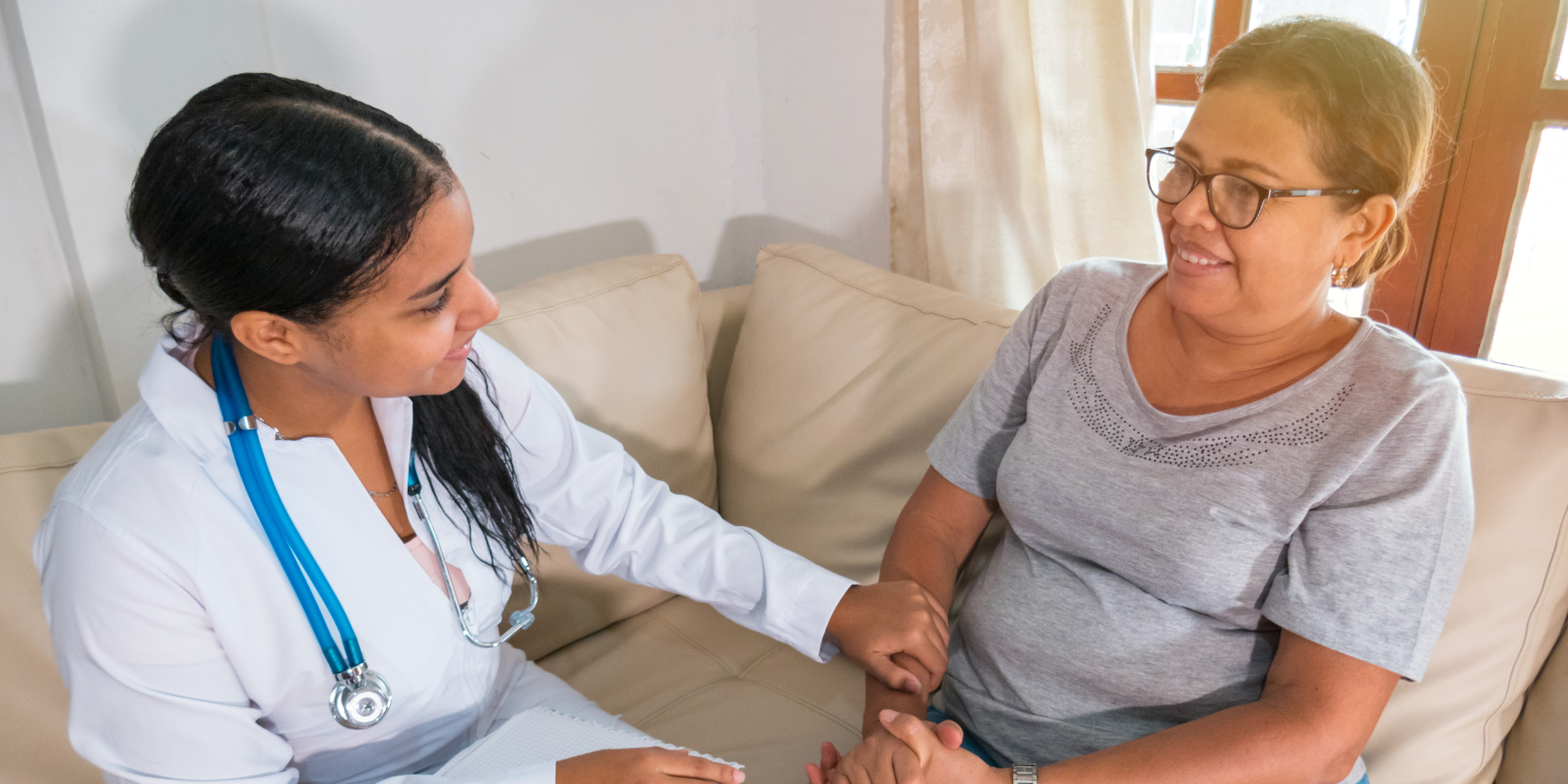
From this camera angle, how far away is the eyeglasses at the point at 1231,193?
97cm

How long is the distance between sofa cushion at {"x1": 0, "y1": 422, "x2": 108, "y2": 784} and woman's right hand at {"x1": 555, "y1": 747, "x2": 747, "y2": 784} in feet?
2.18

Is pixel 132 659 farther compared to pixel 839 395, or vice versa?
pixel 839 395

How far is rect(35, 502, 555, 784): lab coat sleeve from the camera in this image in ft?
2.82

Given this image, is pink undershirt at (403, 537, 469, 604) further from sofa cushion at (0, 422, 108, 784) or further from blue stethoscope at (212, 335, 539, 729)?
sofa cushion at (0, 422, 108, 784)

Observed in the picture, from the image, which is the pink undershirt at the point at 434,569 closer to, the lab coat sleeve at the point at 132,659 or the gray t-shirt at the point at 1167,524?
the lab coat sleeve at the point at 132,659

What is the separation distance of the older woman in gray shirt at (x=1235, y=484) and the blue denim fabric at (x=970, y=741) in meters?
0.01

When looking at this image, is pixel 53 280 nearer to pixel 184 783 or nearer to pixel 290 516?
pixel 290 516

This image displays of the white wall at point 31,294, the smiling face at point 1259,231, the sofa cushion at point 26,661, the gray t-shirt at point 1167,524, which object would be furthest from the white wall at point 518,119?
the smiling face at point 1259,231

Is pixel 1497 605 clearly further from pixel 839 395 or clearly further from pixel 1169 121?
pixel 1169 121

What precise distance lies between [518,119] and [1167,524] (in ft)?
4.68

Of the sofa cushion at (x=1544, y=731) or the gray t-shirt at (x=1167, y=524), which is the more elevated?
the gray t-shirt at (x=1167, y=524)

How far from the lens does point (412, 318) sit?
37.3 inches

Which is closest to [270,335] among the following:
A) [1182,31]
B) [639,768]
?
[639,768]

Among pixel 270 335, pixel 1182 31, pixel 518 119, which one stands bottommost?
pixel 270 335
